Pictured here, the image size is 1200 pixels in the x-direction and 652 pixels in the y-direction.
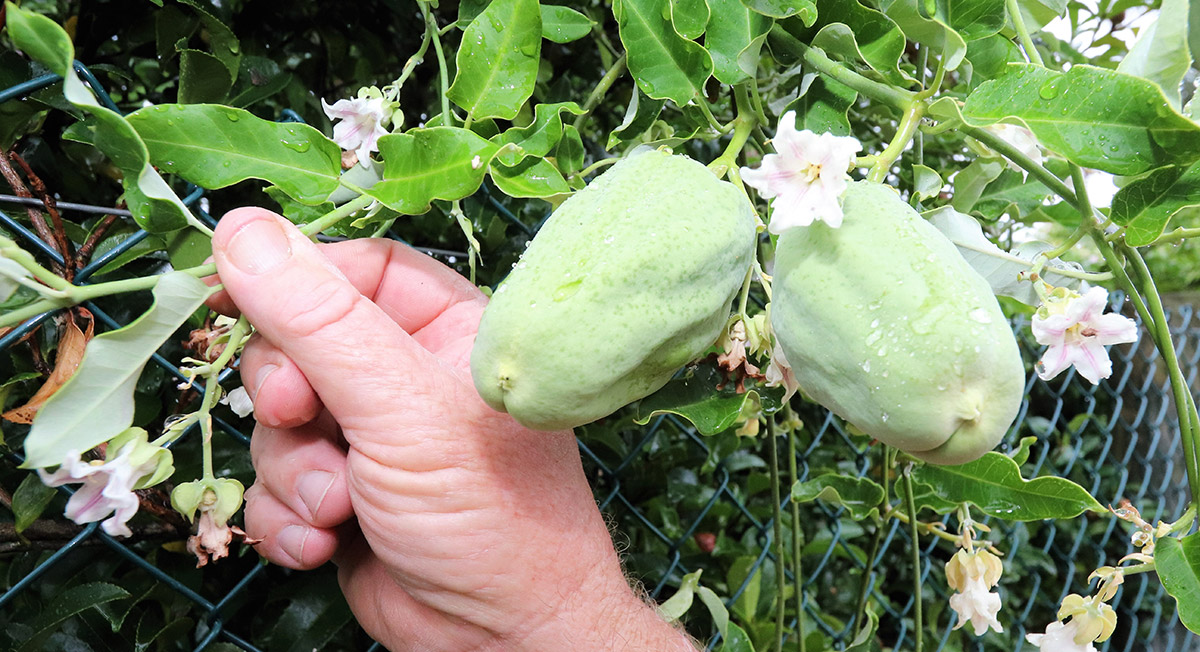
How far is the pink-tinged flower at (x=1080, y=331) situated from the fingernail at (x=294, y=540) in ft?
1.87

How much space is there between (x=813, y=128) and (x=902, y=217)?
21cm

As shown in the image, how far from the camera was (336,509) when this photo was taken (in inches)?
25.5

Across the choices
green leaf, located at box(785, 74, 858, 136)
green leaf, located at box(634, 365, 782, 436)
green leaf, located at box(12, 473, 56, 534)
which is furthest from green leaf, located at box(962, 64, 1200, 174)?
green leaf, located at box(12, 473, 56, 534)

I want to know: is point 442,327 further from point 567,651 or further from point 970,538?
point 970,538

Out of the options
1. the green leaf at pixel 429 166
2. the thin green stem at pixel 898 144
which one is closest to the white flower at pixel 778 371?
the thin green stem at pixel 898 144

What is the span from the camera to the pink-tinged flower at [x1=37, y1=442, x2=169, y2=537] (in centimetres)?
50

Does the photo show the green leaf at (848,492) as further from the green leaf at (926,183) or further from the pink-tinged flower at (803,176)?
the pink-tinged flower at (803,176)

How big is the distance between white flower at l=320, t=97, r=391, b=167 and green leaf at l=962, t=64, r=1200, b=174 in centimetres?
42

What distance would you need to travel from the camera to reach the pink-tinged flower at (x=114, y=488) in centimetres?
50

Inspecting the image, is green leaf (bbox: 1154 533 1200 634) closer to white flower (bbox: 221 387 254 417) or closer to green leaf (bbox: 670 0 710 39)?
green leaf (bbox: 670 0 710 39)

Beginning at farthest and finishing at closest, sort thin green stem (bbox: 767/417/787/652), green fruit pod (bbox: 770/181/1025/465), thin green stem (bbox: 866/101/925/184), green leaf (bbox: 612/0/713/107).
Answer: thin green stem (bbox: 767/417/787/652)
green leaf (bbox: 612/0/713/107)
thin green stem (bbox: 866/101/925/184)
green fruit pod (bbox: 770/181/1025/465)

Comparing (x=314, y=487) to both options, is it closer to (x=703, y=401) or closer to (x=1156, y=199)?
(x=703, y=401)

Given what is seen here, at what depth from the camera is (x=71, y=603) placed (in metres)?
0.72

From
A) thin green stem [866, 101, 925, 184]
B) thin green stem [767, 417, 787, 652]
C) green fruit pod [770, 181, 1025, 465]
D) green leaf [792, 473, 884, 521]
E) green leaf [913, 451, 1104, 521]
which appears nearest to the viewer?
green fruit pod [770, 181, 1025, 465]
